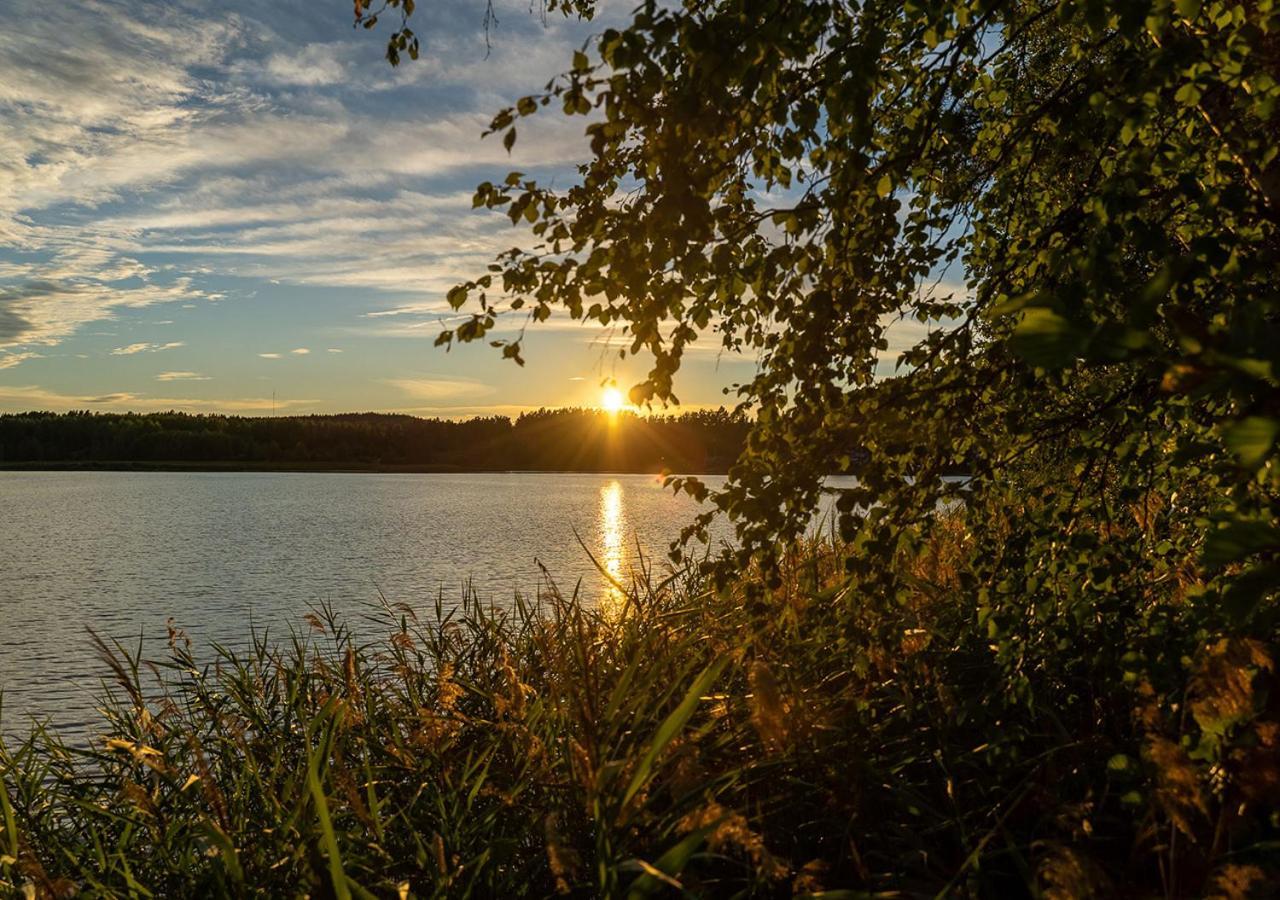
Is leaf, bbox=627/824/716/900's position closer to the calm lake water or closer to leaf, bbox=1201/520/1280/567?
the calm lake water

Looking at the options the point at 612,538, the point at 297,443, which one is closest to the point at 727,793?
the point at 612,538

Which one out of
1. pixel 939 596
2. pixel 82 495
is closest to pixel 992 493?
pixel 939 596

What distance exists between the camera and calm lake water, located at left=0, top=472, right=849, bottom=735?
1548 cm

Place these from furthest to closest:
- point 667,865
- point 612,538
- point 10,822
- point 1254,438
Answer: point 612,538
point 10,822
point 667,865
point 1254,438

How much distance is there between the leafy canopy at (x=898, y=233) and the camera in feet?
10.2

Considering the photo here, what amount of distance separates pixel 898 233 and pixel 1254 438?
2.80 m

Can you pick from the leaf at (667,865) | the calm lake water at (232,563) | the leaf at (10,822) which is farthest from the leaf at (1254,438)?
the leaf at (10,822)

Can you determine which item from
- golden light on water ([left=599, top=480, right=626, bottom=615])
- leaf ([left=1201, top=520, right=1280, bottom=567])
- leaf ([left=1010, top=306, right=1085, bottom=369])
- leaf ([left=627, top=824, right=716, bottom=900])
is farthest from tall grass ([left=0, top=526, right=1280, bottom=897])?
golden light on water ([left=599, top=480, right=626, bottom=615])

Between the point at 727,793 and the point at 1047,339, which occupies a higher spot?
the point at 1047,339

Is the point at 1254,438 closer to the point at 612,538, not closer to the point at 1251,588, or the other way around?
the point at 1251,588

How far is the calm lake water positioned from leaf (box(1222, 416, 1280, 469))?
232 cm

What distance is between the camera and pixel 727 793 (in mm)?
4531

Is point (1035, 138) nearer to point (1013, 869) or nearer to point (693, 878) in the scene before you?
point (1013, 869)

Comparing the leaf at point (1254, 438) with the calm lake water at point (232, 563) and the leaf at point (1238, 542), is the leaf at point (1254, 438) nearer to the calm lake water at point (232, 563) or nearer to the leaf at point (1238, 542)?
the leaf at point (1238, 542)
